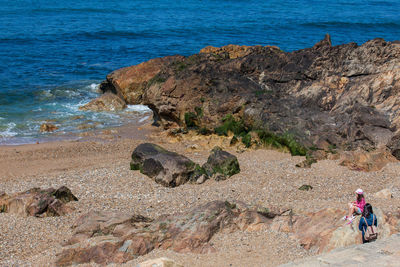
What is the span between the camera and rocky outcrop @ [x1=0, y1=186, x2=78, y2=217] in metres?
12.2

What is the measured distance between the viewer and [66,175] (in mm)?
15641

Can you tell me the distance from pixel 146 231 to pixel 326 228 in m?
3.83

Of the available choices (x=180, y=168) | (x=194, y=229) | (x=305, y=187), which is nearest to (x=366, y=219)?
(x=194, y=229)

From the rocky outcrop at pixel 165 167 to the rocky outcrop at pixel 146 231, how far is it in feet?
10.5

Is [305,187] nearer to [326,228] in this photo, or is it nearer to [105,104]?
[326,228]

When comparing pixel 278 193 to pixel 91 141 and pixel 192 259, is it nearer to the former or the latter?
pixel 192 259

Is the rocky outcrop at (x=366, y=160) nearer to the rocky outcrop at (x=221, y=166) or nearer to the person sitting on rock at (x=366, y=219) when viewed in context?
the rocky outcrop at (x=221, y=166)

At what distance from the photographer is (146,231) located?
34.0 ft

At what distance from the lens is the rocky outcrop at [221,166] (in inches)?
591

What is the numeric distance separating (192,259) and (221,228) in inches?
45.5

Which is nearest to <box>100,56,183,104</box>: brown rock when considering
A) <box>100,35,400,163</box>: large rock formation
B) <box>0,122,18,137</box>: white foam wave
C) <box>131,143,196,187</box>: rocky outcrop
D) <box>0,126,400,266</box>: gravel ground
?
<box>100,35,400,163</box>: large rock formation

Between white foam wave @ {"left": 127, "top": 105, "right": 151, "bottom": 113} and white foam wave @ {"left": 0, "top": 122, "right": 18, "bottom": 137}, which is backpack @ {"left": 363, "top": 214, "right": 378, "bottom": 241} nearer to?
white foam wave @ {"left": 0, "top": 122, "right": 18, "bottom": 137}

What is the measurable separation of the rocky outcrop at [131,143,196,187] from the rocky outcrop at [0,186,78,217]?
308cm

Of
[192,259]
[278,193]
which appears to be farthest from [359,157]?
[192,259]
